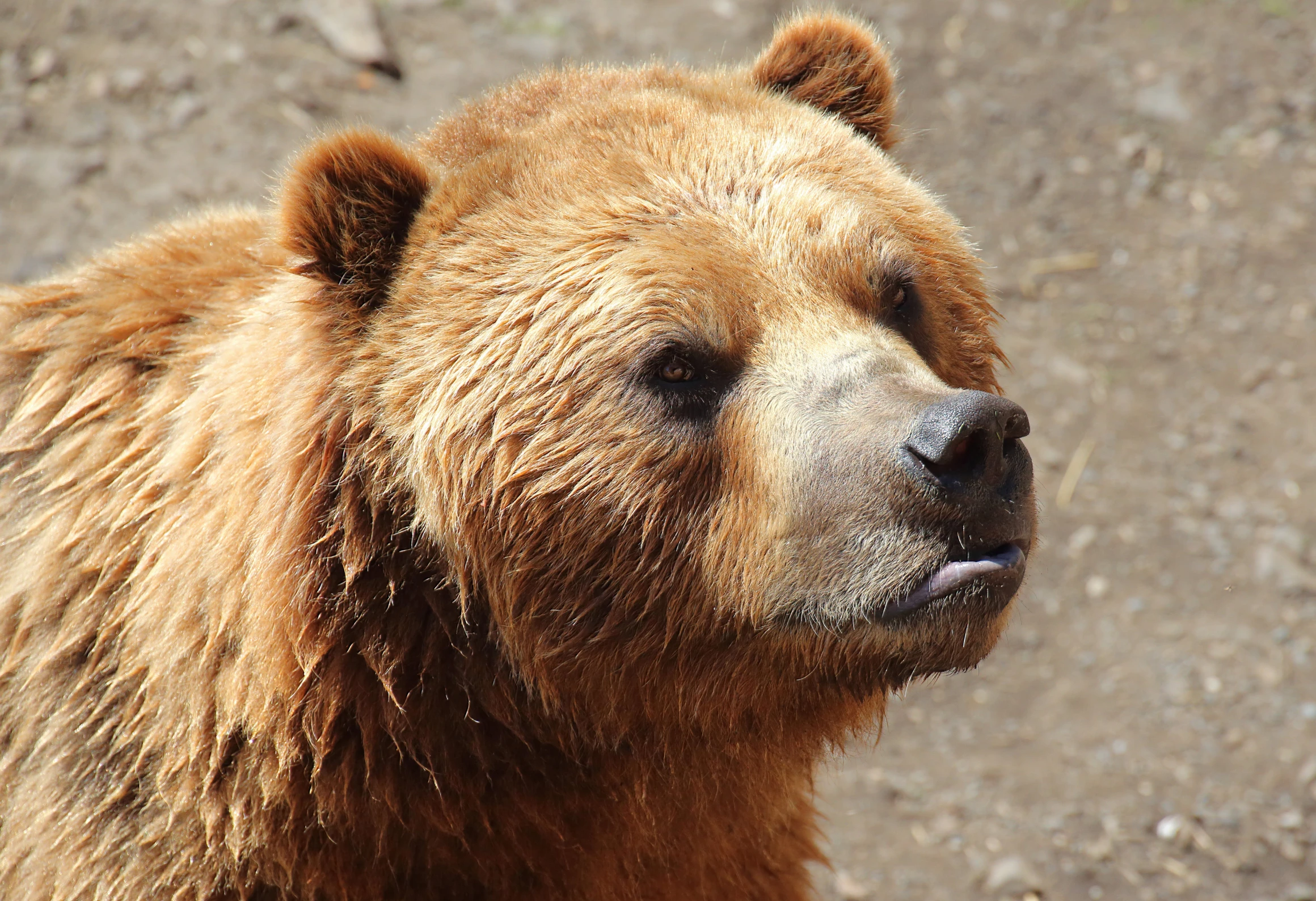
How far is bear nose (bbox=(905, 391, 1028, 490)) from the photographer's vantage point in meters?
2.32

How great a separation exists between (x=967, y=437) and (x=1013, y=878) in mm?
2797

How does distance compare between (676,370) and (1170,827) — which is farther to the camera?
(1170,827)

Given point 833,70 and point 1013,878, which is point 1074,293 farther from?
point 833,70

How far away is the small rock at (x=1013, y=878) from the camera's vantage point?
4.54m

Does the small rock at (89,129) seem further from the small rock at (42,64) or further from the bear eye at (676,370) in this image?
the bear eye at (676,370)

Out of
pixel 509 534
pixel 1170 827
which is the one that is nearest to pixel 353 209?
pixel 509 534

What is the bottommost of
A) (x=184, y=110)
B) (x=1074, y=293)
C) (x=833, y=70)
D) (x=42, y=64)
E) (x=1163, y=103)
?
(x=1074, y=293)

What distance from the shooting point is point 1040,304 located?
21.9 ft

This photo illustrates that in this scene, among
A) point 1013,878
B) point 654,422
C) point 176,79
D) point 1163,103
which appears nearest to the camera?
point 654,422

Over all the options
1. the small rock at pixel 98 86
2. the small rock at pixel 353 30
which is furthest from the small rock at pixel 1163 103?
the small rock at pixel 98 86

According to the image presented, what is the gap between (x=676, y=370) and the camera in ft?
8.55

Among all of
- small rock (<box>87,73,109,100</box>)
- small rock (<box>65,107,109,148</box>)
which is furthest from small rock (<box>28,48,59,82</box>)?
small rock (<box>65,107,109,148</box>)

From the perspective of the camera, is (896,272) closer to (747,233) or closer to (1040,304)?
(747,233)

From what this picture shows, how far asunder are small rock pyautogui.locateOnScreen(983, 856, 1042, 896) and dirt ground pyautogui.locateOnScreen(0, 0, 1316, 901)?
0.01 m
